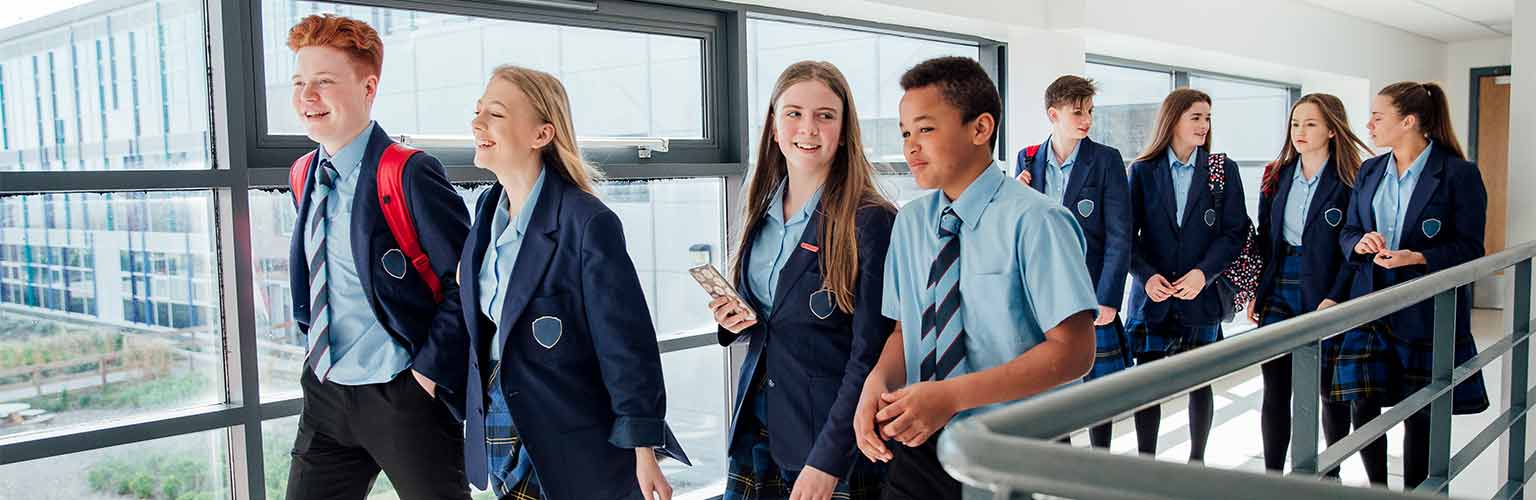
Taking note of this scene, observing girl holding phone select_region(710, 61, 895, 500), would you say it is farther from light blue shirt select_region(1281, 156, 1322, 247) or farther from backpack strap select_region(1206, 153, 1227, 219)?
light blue shirt select_region(1281, 156, 1322, 247)

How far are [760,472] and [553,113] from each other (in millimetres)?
812

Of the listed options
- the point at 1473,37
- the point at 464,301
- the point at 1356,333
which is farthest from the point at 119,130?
the point at 1473,37

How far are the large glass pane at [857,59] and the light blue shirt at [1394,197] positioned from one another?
5.23 ft

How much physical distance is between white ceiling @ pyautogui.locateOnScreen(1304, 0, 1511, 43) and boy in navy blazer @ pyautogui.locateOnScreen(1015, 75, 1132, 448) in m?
5.09

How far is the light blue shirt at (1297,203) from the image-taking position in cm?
398

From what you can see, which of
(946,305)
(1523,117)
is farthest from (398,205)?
(1523,117)

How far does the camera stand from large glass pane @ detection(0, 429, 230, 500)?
2.72 metres

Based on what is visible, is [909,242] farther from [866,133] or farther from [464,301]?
[866,133]

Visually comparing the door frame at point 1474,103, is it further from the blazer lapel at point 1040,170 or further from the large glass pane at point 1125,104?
the blazer lapel at point 1040,170

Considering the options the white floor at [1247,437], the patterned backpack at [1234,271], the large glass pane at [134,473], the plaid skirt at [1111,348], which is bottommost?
the white floor at [1247,437]

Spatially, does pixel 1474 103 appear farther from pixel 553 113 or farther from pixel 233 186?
pixel 233 186

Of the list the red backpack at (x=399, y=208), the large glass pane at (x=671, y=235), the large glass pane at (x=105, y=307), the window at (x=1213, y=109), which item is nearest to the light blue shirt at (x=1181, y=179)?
the large glass pane at (x=671, y=235)

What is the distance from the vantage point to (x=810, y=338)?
2.16 m

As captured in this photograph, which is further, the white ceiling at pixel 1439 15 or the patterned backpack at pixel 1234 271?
the white ceiling at pixel 1439 15
